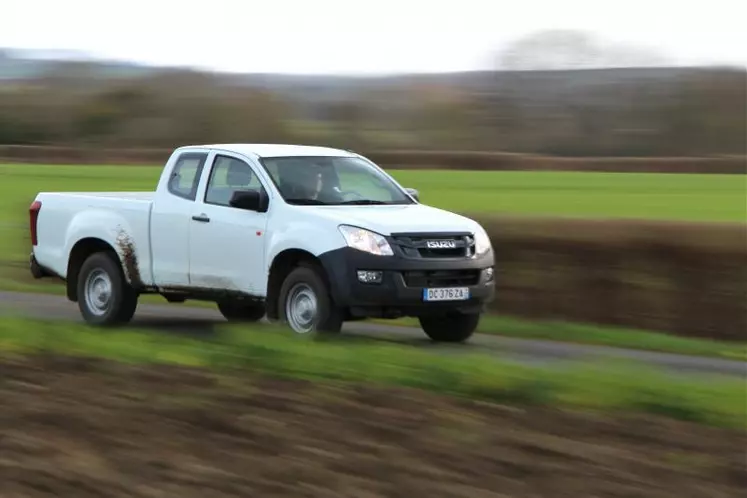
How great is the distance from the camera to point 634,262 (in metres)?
15.0

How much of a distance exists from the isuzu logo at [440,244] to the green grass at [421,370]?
1966 millimetres

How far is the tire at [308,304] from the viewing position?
38.0 feet

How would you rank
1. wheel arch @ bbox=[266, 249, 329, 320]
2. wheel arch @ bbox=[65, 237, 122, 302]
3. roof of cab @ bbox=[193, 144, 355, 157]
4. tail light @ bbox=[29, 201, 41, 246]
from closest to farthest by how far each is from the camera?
1. wheel arch @ bbox=[266, 249, 329, 320]
2. roof of cab @ bbox=[193, 144, 355, 157]
3. wheel arch @ bbox=[65, 237, 122, 302]
4. tail light @ bbox=[29, 201, 41, 246]

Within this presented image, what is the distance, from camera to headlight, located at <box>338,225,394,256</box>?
1144 centimetres

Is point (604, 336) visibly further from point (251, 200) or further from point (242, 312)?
point (251, 200)

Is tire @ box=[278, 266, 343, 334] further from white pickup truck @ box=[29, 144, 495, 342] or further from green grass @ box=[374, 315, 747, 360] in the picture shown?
Answer: green grass @ box=[374, 315, 747, 360]

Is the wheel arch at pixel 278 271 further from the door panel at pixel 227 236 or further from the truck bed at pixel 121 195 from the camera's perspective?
the truck bed at pixel 121 195

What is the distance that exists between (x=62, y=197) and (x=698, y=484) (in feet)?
31.3

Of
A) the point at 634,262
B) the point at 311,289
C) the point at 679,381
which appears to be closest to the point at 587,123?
the point at 634,262

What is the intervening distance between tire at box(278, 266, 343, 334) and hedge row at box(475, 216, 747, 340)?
4304mm

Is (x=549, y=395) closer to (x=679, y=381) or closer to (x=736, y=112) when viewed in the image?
(x=679, y=381)

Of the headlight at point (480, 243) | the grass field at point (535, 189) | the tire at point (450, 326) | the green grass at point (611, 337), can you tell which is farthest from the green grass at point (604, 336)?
the grass field at point (535, 189)

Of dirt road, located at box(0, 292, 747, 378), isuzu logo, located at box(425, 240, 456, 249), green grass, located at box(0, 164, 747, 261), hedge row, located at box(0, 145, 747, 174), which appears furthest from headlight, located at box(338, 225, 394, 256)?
hedge row, located at box(0, 145, 747, 174)

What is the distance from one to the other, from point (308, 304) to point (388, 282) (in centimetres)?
81
